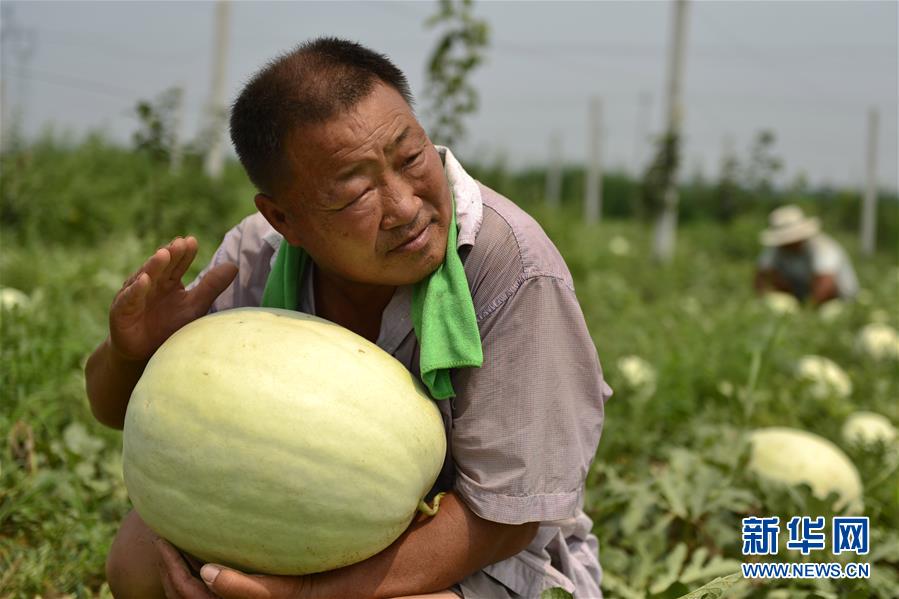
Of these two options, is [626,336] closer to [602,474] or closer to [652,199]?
[602,474]

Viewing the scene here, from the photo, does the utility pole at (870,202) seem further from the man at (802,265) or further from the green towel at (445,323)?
the green towel at (445,323)

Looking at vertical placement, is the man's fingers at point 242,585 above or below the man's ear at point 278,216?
below

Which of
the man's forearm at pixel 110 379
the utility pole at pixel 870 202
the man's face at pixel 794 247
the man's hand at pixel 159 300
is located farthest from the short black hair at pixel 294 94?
the utility pole at pixel 870 202

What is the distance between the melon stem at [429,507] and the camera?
5.65ft

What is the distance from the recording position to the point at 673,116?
10.4m

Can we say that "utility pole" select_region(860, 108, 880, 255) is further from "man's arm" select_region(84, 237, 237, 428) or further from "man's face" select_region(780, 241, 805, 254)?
"man's arm" select_region(84, 237, 237, 428)

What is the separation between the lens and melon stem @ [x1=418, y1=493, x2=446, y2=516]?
1.72m

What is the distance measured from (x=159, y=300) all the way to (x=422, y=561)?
2.50ft

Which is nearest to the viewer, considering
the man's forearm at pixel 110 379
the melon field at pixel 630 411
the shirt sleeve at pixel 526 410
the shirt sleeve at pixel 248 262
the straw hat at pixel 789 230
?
the shirt sleeve at pixel 526 410

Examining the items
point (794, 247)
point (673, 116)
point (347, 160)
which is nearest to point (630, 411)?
point (347, 160)

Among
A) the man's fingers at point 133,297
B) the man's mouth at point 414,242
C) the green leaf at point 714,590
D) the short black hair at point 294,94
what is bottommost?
the green leaf at point 714,590

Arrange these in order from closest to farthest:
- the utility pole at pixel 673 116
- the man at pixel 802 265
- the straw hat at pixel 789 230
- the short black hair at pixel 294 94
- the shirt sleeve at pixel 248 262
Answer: the short black hair at pixel 294 94
the shirt sleeve at pixel 248 262
the man at pixel 802 265
the straw hat at pixel 789 230
the utility pole at pixel 673 116

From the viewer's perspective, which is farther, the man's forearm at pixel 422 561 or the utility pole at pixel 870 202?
the utility pole at pixel 870 202

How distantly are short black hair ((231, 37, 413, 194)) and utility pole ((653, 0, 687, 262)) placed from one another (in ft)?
29.7
